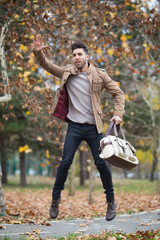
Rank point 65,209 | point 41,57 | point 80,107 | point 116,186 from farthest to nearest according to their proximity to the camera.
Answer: point 116,186
point 65,209
point 80,107
point 41,57

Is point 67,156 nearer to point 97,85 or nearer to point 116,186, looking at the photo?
point 97,85

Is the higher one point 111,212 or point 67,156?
point 67,156

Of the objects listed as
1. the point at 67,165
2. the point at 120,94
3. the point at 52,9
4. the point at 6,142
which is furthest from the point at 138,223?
the point at 6,142

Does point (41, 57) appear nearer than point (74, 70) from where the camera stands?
Yes

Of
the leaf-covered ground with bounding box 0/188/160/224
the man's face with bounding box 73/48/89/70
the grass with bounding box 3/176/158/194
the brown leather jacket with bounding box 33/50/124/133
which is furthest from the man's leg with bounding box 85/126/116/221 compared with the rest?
the grass with bounding box 3/176/158/194

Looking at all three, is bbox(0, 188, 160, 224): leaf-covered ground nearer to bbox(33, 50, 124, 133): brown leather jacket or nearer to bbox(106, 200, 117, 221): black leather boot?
bbox(106, 200, 117, 221): black leather boot

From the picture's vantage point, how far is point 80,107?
533 cm

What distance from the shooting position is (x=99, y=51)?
9.29 meters

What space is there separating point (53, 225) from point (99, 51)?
16.4 ft

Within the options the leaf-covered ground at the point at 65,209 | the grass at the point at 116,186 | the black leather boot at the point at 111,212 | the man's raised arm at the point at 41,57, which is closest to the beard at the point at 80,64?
the man's raised arm at the point at 41,57


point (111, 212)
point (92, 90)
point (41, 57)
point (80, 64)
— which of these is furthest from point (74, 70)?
point (111, 212)

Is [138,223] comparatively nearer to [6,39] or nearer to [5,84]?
[5,84]

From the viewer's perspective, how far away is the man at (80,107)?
17.3 feet

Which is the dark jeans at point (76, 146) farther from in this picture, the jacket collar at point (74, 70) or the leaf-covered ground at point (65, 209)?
the leaf-covered ground at point (65, 209)
